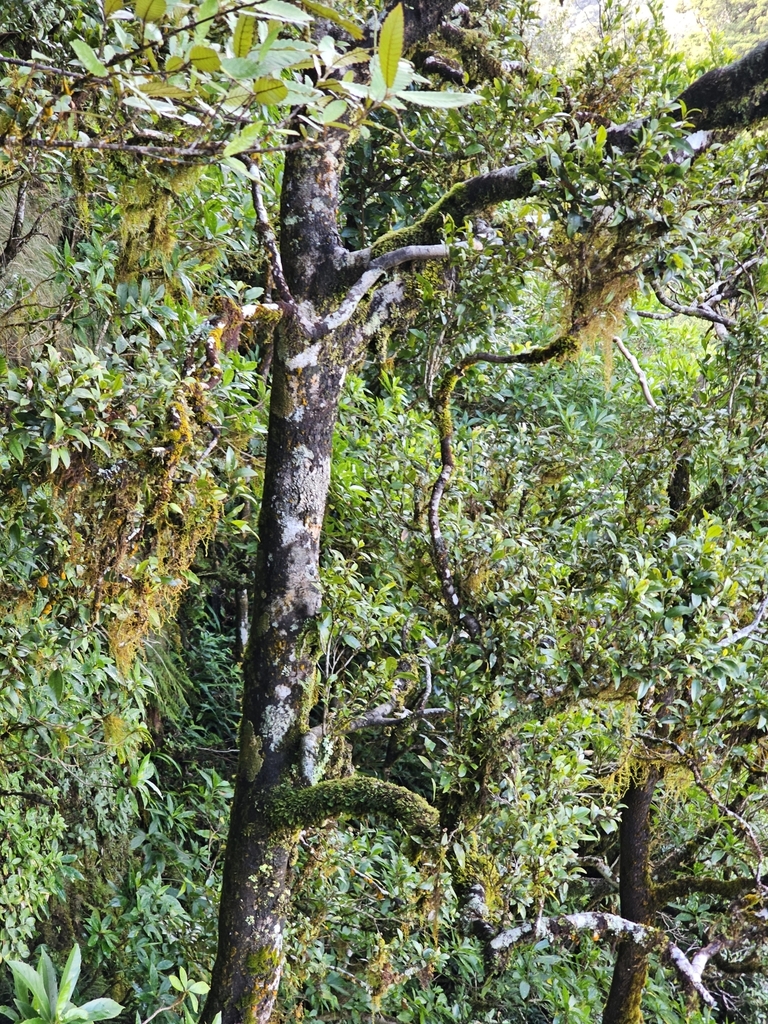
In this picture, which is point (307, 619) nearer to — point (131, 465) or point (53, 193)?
point (131, 465)

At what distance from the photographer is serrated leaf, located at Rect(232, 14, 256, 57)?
994 millimetres

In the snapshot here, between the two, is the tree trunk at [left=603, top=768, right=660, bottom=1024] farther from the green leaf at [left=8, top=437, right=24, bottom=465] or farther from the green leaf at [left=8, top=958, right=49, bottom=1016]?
the green leaf at [left=8, top=958, right=49, bottom=1016]

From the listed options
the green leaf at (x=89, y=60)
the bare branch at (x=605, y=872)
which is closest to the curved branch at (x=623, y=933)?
the bare branch at (x=605, y=872)

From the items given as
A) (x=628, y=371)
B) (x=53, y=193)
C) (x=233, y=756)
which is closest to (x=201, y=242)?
(x=53, y=193)

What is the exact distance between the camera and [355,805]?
2.13m

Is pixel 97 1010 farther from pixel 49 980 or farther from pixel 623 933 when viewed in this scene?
pixel 623 933

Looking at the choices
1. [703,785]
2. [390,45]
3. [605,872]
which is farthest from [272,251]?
[605,872]

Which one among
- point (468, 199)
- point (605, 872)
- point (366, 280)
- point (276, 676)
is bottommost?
point (605, 872)

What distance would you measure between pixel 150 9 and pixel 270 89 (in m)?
0.15

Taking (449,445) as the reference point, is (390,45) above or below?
above

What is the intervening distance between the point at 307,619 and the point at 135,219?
114 centimetres

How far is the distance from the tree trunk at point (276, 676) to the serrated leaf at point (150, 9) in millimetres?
1315

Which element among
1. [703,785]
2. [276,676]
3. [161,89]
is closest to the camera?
[161,89]

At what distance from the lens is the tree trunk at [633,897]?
3.37 metres
